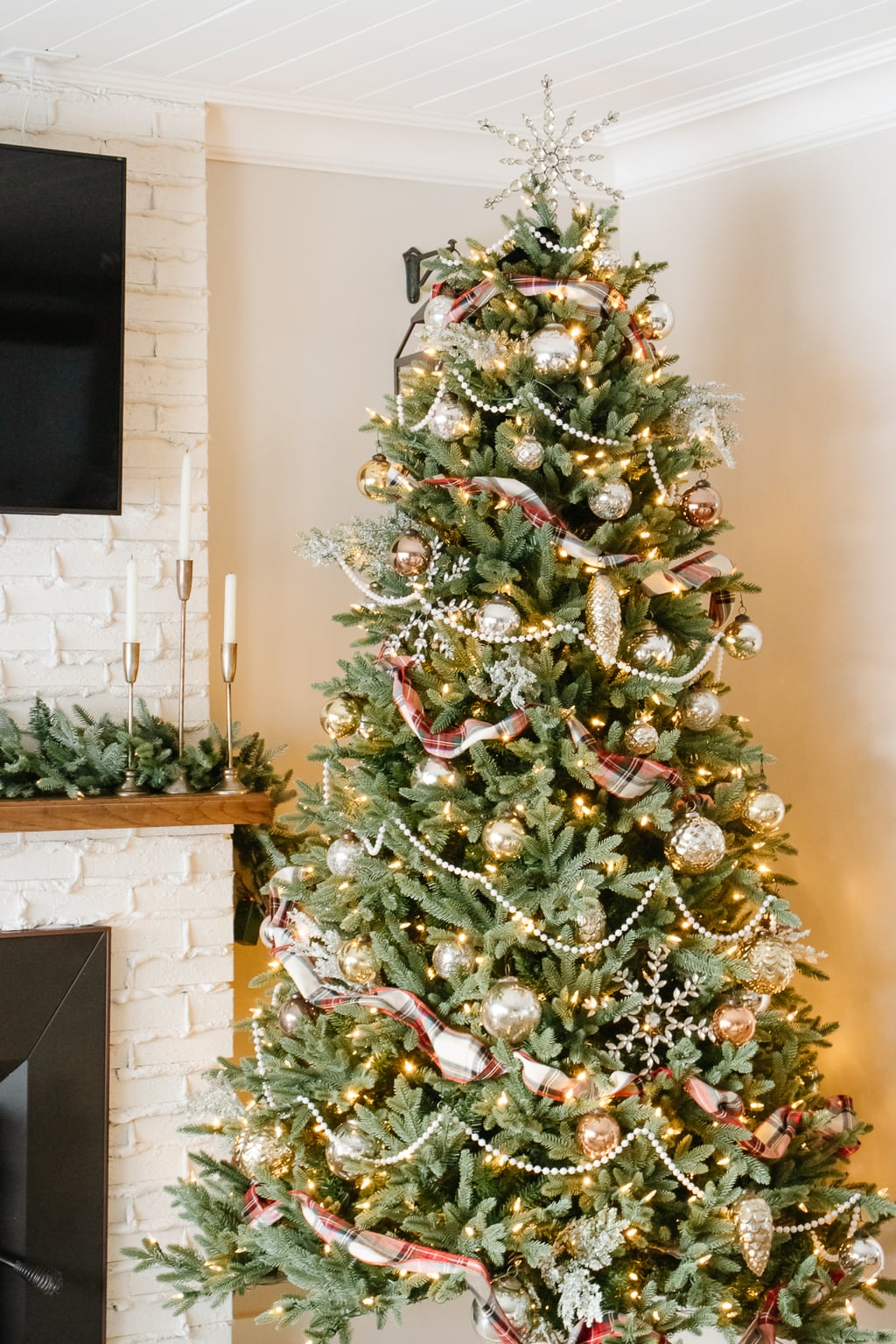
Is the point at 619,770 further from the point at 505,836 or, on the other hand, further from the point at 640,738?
the point at 505,836

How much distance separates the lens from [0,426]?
2.12 metres

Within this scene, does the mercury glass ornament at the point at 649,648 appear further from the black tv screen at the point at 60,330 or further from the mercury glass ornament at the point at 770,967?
the black tv screen at the point at 60,330

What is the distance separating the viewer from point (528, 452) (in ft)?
5.67

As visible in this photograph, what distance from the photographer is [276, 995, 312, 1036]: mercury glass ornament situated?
1910 mm

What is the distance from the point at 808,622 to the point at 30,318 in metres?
1.59

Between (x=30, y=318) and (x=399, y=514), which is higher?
(x=30, y=318)

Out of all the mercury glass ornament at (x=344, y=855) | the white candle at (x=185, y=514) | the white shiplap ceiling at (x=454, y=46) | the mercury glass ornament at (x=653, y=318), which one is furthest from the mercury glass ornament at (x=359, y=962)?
the white shiplap ceiling at (x=454, y=46)

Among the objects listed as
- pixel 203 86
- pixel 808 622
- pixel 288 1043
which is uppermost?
pixel 203 86

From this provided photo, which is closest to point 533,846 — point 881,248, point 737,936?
point 737,936

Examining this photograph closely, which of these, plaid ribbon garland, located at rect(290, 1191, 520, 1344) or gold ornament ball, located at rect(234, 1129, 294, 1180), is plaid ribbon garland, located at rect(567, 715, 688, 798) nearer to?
plaid ribbon garland, located at rect(290, 1191, 520, 1344)

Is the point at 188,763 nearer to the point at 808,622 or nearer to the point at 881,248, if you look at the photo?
the point at 808,622

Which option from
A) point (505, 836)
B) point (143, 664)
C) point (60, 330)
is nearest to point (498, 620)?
point (505, 836)

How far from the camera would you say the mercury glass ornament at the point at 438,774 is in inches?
69.2

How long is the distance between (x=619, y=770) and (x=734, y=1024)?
0.39 m
